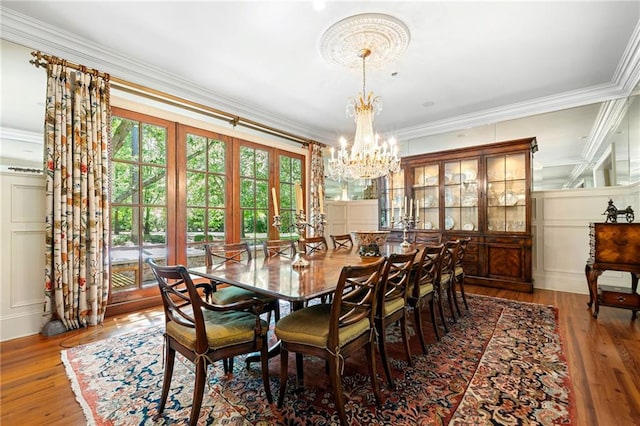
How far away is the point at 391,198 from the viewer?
535 cm

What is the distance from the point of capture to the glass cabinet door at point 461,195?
4527mm

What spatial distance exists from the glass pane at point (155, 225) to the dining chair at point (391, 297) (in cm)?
285

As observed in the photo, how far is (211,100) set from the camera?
3.85 meters

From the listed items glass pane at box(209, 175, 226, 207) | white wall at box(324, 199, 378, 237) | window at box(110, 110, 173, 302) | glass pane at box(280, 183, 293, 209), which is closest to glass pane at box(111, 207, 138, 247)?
window at box(110, 110, 173, 302)

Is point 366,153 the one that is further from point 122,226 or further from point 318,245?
point 122,226

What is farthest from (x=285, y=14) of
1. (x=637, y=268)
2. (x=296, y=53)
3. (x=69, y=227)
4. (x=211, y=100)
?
(x=637, y=268)

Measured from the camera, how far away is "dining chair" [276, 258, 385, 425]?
57.0 inches

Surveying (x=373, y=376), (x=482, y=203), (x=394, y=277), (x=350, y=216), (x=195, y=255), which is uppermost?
(x=482, y=203)

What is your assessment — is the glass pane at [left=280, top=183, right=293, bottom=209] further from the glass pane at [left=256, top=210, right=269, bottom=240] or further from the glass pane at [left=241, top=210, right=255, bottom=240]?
the glass pane at [left=241, top=210, right=255, bottom=240]

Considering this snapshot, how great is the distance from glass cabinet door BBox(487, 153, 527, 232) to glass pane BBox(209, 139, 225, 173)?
404cm

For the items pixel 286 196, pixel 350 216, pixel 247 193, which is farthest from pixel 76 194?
pixel 350 216

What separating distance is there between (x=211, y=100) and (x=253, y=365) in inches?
132

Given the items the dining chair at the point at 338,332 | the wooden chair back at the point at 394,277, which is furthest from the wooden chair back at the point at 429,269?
the dining chair at the point at 338,332

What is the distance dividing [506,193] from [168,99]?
489cm
